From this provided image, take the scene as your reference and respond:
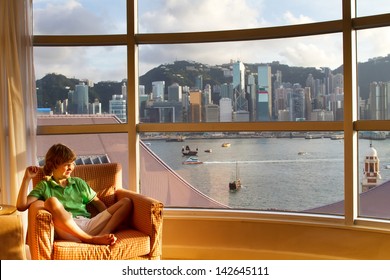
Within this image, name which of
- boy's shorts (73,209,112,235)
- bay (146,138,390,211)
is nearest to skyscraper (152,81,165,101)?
bay (146,138,390,211)

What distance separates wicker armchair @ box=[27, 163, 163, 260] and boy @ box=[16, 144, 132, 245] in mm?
71

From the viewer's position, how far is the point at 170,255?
4418 mm

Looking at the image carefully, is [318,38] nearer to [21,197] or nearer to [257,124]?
[257,124]

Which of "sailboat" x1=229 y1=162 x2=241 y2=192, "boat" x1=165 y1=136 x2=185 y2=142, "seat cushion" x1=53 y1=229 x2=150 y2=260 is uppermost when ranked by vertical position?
"boat" x1=165 y1=136 x2=185 y2=142

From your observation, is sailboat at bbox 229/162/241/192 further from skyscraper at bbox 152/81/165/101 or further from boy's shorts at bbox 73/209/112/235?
boy's shorts at bbox 73/209/112/235

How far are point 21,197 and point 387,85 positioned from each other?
2.62 meters

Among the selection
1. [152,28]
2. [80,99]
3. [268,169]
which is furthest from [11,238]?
[152,28]

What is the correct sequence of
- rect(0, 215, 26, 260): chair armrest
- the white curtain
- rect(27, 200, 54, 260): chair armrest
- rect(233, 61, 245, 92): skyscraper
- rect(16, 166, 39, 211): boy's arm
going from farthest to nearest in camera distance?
rect(233, 61, 245, 92): skyscraper → the white curtain → rect(16, 166, 39, 211): boy's arm → rect(27, 200, 54, 260): chair armrest → rect(0, 215, 26, 260): chair armrest

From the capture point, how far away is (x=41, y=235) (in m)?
3.26

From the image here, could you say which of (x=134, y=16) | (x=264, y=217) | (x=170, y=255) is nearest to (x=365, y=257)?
(x=264, y=217)

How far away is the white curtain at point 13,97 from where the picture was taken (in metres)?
4.17

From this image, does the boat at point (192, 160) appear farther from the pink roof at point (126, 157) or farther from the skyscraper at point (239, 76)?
the skyscraper at point (239, 76)

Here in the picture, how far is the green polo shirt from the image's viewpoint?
12.0 feet

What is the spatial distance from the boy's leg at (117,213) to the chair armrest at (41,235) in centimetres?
41
